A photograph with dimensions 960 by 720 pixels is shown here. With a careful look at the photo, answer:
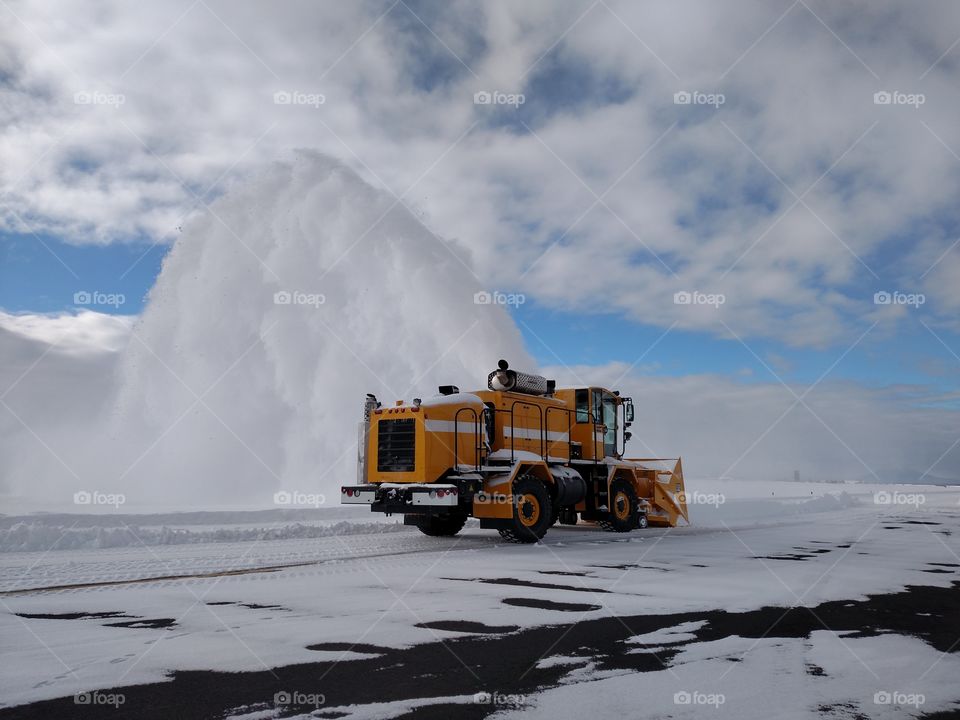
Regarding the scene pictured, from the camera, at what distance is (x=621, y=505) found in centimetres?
1691

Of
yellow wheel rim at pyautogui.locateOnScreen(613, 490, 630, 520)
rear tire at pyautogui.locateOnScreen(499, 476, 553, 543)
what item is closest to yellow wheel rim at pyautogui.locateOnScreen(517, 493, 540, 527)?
rear tire at pyautogui.locateOnScreen(499, 476, 553, 543)

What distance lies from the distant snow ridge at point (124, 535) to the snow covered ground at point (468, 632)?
81 millimetres

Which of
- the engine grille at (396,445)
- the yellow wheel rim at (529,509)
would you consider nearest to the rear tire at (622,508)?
the yellow wheel rim at (529,509)

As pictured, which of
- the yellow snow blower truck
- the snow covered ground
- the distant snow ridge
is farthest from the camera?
the yellow snow blower truck

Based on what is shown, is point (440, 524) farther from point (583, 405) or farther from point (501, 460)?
point (583, 405)

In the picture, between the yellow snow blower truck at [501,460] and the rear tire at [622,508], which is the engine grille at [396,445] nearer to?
the yellow snow blower truck at [501,460]

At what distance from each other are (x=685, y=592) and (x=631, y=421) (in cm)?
1002

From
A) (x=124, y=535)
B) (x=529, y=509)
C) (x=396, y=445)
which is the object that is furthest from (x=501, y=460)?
(x=124, y=535)

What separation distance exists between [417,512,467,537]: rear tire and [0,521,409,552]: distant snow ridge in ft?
4.54

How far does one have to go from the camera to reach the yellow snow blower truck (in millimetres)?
13352

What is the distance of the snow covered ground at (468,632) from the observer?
3.96 meters

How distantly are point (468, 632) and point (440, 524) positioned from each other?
9856mm

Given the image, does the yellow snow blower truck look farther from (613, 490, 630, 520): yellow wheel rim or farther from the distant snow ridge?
the distant snow ridge

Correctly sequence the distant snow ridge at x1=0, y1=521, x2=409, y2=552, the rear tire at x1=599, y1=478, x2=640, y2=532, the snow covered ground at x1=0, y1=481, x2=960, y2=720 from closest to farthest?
1. the snow covered ground at x1=0, y1=481, x2=960, y2=720
2. the distant snow ridge at x1=0, y1=521, x2=409, y2=552
3. the rear tire at x1=599, y1=478, x2=640, y2=532
